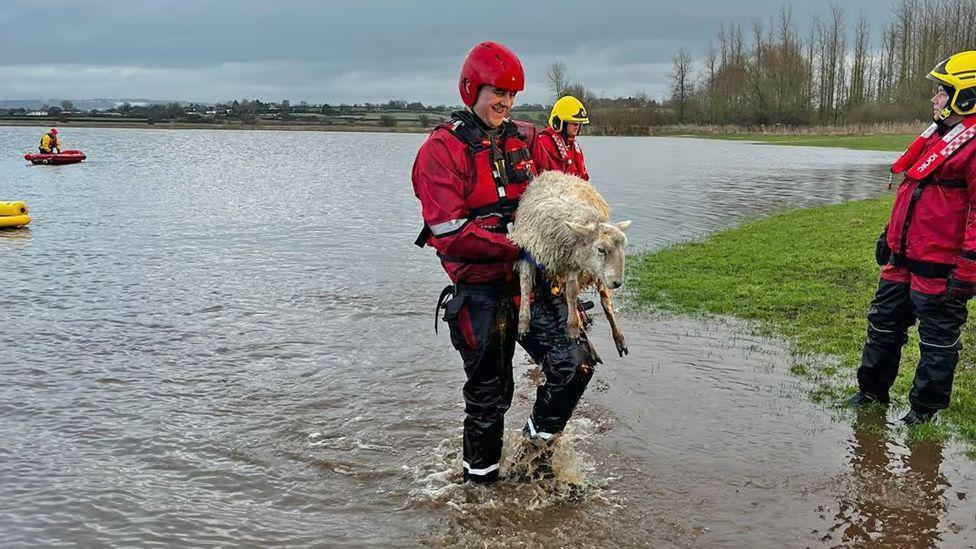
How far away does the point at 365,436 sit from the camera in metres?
7.36

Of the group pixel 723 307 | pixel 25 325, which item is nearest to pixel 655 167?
pixel 723 307

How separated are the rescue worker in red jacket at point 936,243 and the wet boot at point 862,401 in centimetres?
41

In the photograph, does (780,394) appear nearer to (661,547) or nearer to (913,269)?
(913,269)

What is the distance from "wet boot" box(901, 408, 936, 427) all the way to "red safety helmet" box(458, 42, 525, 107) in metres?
4.82

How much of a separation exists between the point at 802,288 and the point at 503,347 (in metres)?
8.61

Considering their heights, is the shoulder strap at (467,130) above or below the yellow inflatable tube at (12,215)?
above

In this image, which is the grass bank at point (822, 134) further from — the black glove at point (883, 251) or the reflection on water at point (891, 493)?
the reflection on water at point (891, 493)

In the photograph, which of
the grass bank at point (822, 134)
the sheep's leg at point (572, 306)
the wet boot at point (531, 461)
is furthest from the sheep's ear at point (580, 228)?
the grass bank at point (822, 134)

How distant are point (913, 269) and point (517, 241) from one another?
3929mm

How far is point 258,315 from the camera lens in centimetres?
1218

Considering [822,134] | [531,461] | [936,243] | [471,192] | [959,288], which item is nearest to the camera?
[471,192]

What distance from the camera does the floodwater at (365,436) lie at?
5.59 m

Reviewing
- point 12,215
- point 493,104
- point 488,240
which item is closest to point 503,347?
point 488,240

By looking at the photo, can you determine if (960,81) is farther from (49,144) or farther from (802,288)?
(49,144)
